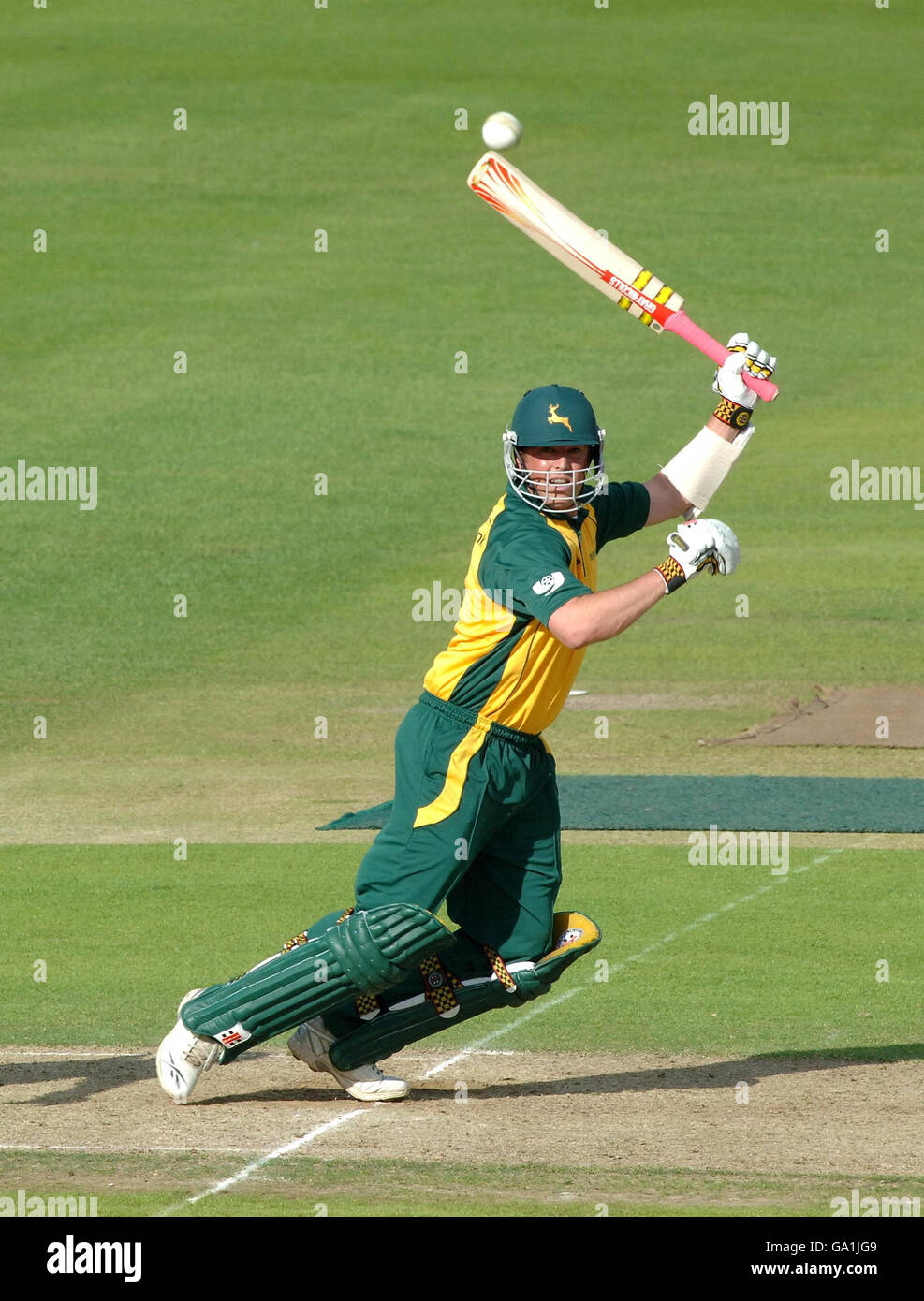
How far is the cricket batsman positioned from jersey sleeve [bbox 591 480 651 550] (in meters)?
0.13

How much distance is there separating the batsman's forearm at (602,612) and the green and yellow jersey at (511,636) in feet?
0.60

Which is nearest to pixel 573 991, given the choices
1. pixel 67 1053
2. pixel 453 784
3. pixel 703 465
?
pixel 67 1053

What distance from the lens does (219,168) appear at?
3014 cm

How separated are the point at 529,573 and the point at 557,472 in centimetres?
47

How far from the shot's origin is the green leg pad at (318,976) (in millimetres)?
6160

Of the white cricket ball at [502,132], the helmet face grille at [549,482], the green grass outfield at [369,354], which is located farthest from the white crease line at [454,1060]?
the white cricket ball at [502,132]

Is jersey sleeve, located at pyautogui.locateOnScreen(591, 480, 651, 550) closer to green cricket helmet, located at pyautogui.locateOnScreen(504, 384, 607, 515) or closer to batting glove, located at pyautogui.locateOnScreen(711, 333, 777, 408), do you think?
green cricket helmet, located at pyautogui.locateOnScreen(504, 384, 607, 515)

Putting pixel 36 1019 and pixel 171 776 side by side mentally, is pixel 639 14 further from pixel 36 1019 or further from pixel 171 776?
pixel 36 1019

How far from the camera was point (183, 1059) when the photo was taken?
6.42 m

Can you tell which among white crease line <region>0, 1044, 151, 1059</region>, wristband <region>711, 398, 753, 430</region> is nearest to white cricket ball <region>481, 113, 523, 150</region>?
wristband <region>711, 398, 753, 430</region>

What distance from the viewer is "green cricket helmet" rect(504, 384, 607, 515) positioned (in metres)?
6.42

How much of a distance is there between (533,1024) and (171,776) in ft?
18.0

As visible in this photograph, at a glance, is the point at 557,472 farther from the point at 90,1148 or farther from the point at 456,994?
the point at 90,1148

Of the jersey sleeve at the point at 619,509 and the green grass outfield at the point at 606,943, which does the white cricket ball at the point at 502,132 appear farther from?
the green grass outfield at the point at 606,943
